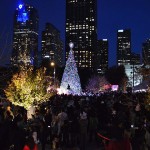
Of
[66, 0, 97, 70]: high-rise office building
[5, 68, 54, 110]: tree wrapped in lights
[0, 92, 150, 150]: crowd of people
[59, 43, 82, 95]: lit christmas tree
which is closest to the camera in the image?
[0, 92, 150, 150]: crowd of people

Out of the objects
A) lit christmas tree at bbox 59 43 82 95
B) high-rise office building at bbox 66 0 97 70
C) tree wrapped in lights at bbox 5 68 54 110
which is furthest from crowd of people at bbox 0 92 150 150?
high-rise office building at bbox 66 0 97 70

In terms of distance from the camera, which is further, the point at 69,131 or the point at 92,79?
the point at 92,79

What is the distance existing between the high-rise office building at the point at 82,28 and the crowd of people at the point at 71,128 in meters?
160

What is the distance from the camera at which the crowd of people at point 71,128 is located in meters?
9.13

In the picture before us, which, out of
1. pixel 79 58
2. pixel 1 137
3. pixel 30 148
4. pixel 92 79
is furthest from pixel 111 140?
pixel 79 58

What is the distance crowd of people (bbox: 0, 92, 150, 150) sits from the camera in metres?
9.13

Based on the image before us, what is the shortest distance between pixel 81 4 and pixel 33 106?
566 ft

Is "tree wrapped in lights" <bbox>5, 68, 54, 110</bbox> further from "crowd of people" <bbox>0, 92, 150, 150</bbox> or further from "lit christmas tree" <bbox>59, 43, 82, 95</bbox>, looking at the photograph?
"lit christmas tree" <bbox>59, 43, 82, 95</bbox>

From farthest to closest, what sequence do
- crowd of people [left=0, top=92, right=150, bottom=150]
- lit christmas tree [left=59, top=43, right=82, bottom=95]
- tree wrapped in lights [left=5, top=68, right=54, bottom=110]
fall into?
lit christmas tree [left=59, top=43, right=82, bottom=95]
tree wrapped in lights [left=5, top=68, right=54, bottom=110]
crowd of people [left=0, top=92, right=150, bottom=150]

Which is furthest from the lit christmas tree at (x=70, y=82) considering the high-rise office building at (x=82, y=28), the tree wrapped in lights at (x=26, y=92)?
the high-rise office building at (x=82, y=28)

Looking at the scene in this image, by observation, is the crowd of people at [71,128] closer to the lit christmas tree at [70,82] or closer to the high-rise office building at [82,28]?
the lit christmas tree at [70,82]

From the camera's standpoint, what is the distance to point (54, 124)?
16219 millimetres

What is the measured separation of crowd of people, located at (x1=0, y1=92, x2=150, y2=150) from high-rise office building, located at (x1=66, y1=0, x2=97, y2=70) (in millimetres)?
160378

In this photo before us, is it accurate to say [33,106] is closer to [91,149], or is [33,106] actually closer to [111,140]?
[91,149]
